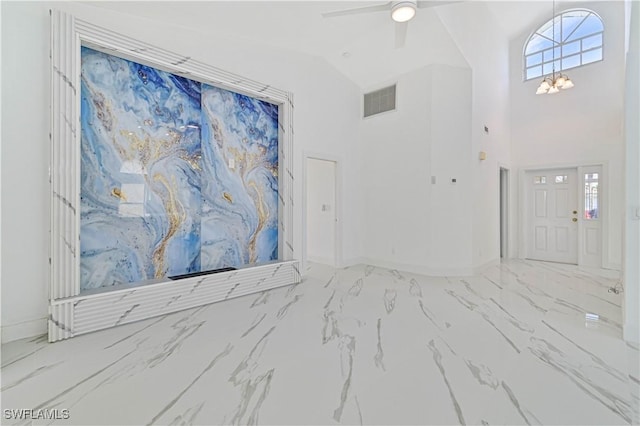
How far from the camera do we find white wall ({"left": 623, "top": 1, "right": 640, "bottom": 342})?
2492 mm

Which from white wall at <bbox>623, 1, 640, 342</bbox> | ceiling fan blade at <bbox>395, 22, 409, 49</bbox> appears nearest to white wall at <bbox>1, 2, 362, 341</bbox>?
ceiling fan blade at <bbox>395, 22, 409, 49</bbox>

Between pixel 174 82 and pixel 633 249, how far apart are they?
501cm

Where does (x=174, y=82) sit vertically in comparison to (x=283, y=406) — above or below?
above

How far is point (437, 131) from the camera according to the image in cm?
500

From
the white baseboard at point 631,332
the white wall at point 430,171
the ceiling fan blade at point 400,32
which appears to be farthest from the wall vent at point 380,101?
the white baseboard at point 631,332

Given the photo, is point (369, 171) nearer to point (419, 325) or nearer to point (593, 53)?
point (419, 325)

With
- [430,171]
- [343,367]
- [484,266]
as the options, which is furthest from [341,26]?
[484,266]

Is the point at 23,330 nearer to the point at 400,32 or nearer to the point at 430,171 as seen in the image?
the point at 400,32

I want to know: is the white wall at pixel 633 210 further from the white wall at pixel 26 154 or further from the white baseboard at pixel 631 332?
the white wall at pixel 26 154

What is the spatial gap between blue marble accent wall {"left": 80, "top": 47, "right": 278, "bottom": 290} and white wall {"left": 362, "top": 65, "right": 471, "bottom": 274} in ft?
7.68

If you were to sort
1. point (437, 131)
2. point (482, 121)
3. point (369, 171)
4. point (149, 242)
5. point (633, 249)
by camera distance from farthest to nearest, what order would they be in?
point (369, 171)
point (482, 121)
point (437, 131)
point (149, 242)
point (633, 249)

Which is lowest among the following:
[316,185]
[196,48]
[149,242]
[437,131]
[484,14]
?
[149,242]

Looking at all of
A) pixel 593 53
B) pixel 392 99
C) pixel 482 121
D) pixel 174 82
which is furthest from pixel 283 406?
pixel 593 53

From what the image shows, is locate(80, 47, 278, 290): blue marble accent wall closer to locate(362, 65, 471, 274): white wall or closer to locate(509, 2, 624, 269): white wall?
locate(362, 65, 471, 274): white wall
